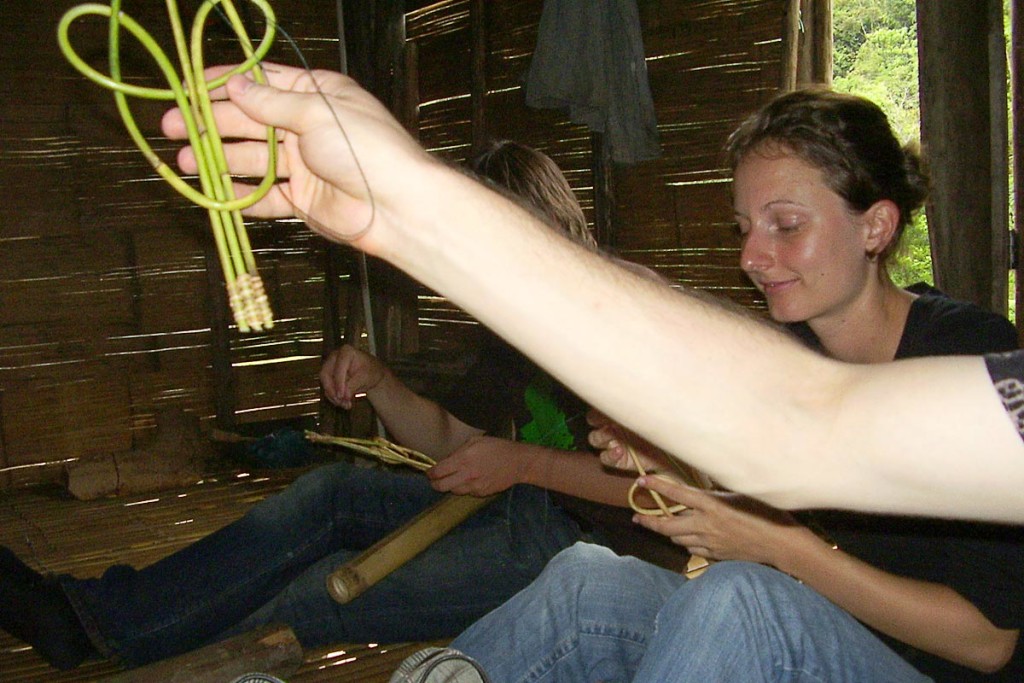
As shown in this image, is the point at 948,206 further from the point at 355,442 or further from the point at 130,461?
the point at 130,461

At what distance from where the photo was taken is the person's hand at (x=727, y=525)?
1360 mm

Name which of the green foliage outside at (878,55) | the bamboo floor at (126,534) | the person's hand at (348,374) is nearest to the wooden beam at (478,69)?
the green foliage outside at (878,55)

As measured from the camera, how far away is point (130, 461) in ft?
12.9

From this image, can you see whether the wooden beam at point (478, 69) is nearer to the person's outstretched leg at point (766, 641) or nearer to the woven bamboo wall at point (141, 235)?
the woven bamboo wall at point (141, 235)

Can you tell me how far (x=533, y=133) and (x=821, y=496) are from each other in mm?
3635

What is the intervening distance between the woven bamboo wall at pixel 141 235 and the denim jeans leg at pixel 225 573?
191cm

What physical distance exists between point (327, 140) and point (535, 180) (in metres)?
1.31

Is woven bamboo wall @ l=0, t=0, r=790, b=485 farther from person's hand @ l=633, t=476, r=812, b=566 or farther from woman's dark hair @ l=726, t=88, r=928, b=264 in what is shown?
person's hand @ l=633, t=476, r=812, b=566

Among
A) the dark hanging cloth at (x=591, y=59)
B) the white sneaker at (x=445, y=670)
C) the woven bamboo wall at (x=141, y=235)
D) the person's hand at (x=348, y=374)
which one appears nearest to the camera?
the white sneaker at (x=445, y=670)

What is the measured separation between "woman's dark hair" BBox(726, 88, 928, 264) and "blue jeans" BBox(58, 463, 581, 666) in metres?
0.88

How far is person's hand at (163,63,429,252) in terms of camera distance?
2.51ft

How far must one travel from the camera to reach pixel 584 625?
4.90 ft

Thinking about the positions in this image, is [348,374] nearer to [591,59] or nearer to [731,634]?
[731,634]

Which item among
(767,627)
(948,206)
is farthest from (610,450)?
(948,206)
